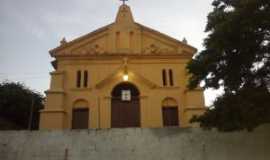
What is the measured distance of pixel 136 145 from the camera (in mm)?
11609

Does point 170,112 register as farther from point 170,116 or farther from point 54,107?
point 54,107

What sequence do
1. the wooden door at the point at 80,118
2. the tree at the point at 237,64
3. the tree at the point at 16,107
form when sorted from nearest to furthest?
the tree at the point at 237,64 → the wooden door at the point at 80,118 → the tree at the point at 16,107

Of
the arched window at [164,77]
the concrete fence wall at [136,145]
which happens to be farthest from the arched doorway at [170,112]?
the concrete fence wall at [136,145]

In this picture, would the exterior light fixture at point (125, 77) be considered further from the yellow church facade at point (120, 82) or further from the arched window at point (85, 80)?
the arched window at point (85, 80)

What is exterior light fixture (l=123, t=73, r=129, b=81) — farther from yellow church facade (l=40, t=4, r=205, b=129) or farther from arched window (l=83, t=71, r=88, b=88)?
arched window (l=83, t=71, r=88, b=88)

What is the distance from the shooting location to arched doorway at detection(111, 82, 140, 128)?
66.6 feet

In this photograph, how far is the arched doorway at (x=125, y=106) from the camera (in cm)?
2031

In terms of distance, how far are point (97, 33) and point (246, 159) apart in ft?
48.4

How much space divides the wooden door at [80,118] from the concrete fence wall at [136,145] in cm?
836

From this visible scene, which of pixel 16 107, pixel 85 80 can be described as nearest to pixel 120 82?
pixel 85 80

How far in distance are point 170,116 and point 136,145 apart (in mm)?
9400

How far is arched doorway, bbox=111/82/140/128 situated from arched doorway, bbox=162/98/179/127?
1.80m

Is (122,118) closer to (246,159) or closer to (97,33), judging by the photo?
(97,33)

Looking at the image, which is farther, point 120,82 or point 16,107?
point 16,107
